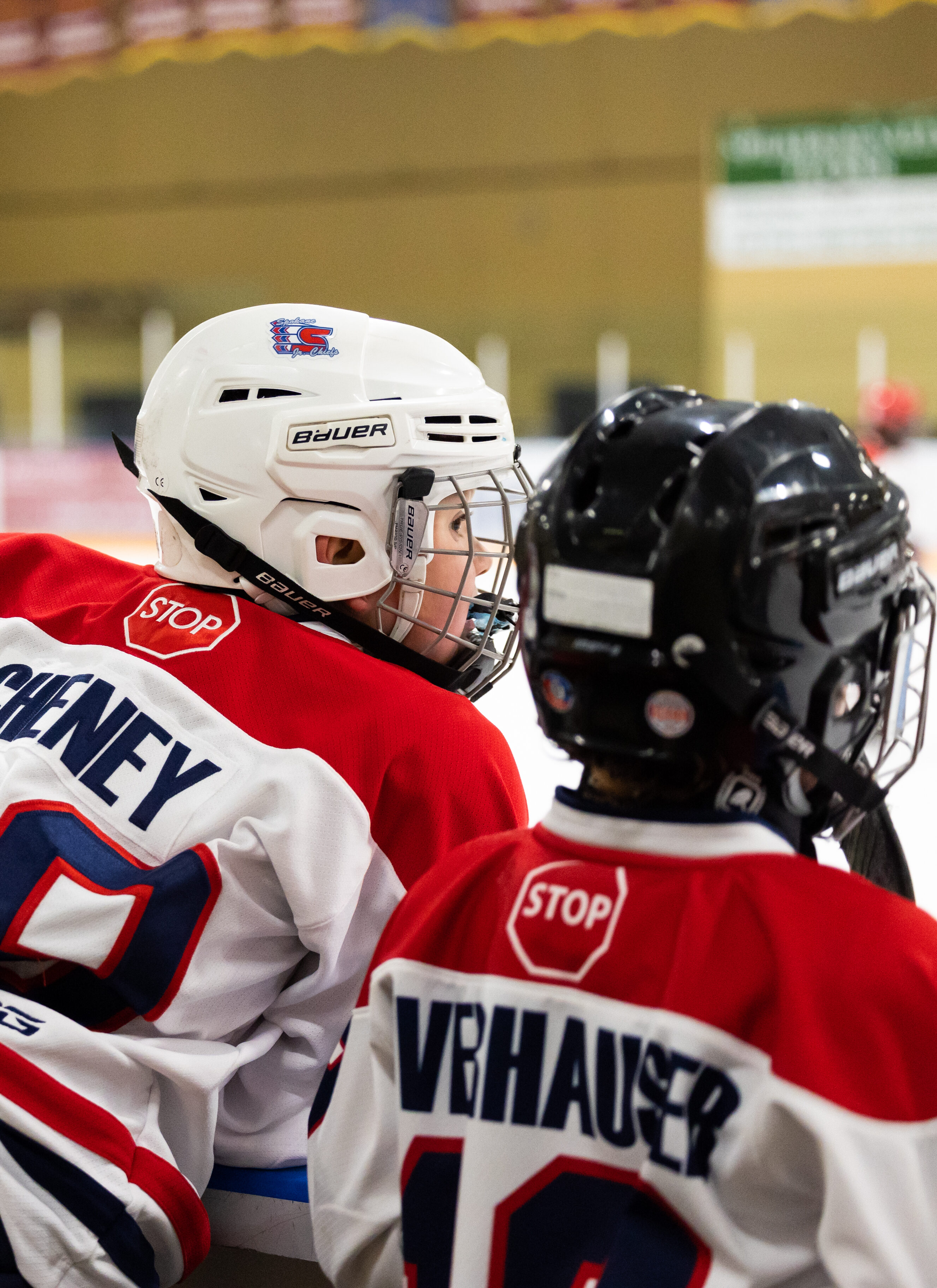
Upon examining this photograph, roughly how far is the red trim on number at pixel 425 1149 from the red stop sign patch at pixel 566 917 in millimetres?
147

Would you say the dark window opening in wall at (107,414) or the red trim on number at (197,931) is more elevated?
the red trim on number at (197,931)

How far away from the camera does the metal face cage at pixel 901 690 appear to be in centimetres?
103

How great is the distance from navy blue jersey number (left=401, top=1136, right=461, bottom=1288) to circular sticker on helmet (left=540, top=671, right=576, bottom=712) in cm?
32

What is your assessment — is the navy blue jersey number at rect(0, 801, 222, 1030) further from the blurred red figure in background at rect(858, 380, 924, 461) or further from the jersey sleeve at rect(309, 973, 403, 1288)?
the blurred red figure in background at rect(858, 380, 924, 461)

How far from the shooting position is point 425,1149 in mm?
1005

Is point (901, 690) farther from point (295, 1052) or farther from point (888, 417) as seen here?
point (888, 417)

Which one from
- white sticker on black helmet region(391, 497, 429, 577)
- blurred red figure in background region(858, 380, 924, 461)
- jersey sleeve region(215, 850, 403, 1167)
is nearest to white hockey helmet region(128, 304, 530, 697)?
white sticker on black helmet region(391, 497, 429, 577)

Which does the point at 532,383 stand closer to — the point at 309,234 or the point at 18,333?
the point at 309,234

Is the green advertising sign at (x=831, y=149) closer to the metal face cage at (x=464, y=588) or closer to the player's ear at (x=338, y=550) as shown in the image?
the metal face cage at (x=464, y=588)

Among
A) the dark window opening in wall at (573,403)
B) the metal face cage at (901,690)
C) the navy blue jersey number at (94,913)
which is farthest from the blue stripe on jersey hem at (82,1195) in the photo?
the dark window opening in wall at (573,403)

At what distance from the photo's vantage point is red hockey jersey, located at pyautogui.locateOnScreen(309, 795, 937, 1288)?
84 cm

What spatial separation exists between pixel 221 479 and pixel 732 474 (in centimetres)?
83

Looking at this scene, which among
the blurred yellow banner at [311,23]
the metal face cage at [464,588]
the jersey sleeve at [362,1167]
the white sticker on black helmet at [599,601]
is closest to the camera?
the white sticker on black helmet at [599,601]

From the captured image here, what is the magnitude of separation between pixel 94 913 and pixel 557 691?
0.60 meters
